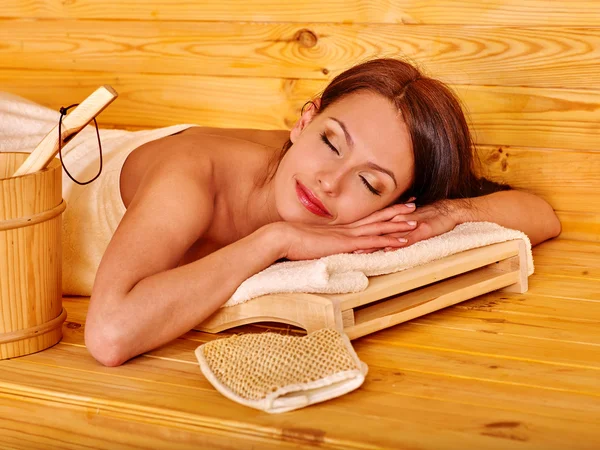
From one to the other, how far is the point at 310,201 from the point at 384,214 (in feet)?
0.55

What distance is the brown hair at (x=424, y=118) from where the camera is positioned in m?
1.95

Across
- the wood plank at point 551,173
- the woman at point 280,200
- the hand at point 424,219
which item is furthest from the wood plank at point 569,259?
the hand at point 424,219

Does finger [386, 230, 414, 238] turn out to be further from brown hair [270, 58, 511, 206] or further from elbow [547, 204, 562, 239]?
elbow [547, 204, 562, 239]

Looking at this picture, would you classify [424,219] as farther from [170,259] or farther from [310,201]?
[170,259]

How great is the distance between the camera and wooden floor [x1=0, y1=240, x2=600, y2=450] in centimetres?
139

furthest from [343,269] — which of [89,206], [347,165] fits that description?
[89,206]

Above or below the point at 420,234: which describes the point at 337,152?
above

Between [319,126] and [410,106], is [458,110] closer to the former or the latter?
[410,106]

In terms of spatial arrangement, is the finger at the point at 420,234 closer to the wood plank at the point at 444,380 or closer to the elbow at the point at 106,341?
the wood plank at the point at 444,380

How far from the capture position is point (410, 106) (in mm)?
1945

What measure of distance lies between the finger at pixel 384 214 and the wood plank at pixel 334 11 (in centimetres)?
82

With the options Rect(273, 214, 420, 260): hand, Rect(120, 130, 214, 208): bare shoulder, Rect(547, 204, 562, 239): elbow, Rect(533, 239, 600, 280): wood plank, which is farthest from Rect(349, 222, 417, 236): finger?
Rect(547, 204, 562, 239): elbow

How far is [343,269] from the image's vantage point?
1.80m

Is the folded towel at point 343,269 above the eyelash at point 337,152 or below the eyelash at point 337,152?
below
